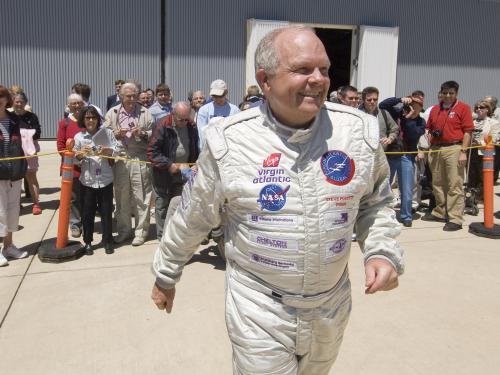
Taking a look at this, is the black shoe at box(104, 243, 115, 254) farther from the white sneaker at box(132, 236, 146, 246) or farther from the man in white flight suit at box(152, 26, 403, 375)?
the man in white flight suit at box(152, 26, 403, 375)

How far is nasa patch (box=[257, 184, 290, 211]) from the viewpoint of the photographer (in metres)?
1.93

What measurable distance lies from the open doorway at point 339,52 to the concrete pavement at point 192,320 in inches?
600

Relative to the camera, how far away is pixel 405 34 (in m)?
17.0

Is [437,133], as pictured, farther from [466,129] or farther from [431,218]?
[431,218]

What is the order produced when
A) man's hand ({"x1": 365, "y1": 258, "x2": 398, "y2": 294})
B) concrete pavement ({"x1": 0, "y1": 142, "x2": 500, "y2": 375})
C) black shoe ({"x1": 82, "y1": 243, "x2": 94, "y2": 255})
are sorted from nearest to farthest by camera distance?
Answer: man's hand ({"x1": 365, "y1": 258, "x2": 398, "y2": 294}), concrete pavement ({"x1": 0, "y1": 142, "x2": 500, "y2": 375}), black shoe ({"x1": 82, "y1": 243, "x2": 94, "y2": 255})

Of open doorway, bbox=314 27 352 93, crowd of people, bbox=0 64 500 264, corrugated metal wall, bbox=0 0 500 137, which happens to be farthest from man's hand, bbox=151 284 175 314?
open doorway, bbox=314 27 352 93

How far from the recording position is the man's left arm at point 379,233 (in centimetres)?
193

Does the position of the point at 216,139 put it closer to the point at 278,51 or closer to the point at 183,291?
the point at 278,51

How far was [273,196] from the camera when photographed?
1.93 metres

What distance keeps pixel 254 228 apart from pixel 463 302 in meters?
3.29

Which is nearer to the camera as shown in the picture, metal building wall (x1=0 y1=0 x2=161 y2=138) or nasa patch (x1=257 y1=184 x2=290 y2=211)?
nasa patch (x1=257 y1=184 x2=290 y2=211)

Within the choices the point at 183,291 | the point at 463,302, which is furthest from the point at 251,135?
the point at 463,302

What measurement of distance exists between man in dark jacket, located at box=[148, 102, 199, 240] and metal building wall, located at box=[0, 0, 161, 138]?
9.20m

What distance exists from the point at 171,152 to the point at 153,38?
9524mm
